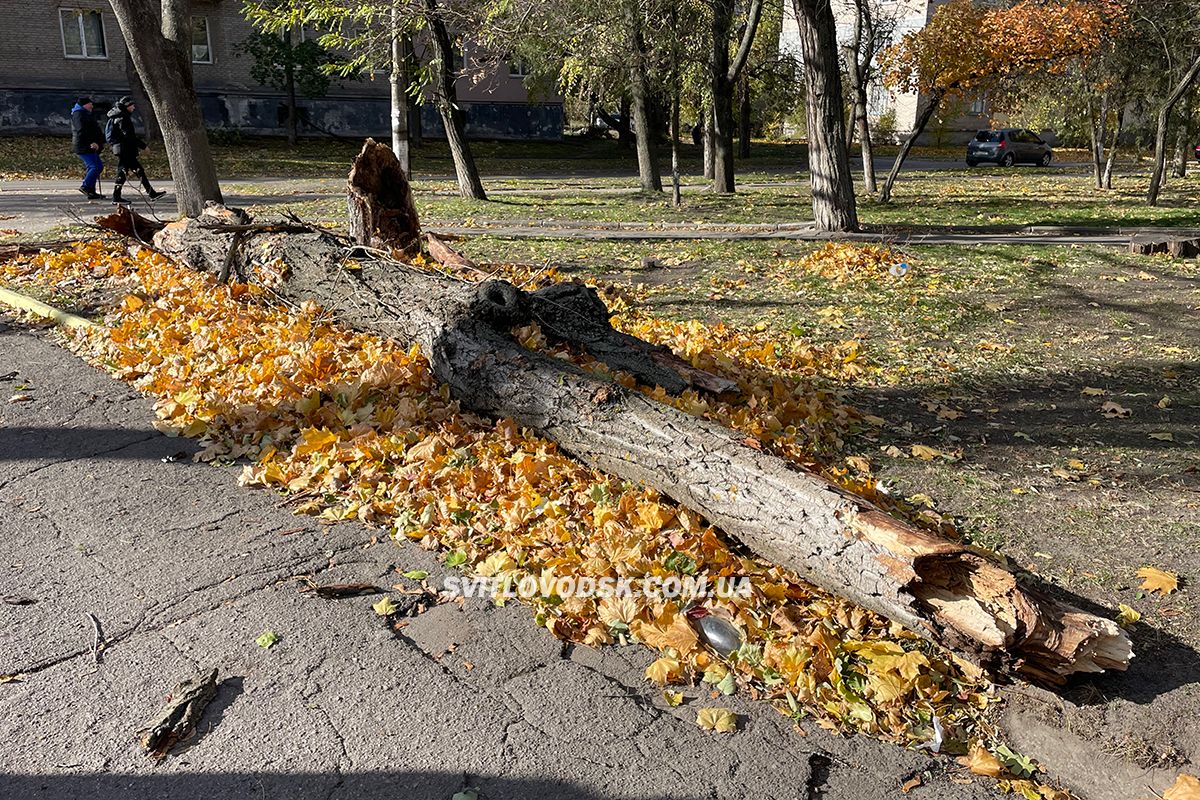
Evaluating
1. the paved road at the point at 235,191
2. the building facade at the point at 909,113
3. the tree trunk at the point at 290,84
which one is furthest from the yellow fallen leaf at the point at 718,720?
the building facade at the point at 909,113

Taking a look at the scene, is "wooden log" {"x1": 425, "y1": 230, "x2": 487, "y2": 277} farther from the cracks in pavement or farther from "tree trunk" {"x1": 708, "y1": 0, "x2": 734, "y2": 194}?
"tree trunk" {"x1": 708, "y1": 0, "x2": 734, "y2": 194}

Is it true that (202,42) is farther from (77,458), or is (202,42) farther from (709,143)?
(77,458)

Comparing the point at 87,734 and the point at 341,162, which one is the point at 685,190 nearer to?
the point at 341,162

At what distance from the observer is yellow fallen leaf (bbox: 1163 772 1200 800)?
2.71 m

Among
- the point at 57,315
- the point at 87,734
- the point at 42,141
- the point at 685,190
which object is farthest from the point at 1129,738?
the point at 42,141

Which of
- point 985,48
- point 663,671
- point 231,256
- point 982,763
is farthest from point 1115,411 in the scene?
point 985,48

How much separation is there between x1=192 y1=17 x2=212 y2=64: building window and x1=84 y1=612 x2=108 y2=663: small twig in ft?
113

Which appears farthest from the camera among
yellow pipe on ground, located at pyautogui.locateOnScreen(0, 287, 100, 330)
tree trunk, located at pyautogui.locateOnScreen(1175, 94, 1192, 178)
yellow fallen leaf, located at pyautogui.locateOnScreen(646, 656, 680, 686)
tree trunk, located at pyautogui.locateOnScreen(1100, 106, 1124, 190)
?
tree trunk, located at pyautogui.locateOnScreen(1175, 94, 1192, 178)

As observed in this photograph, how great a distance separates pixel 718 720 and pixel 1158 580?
6.81 ft

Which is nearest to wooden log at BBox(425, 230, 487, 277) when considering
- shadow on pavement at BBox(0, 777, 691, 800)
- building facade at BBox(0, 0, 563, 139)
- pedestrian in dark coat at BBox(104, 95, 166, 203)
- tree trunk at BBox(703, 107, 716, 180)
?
shadow on pavement at BBox(0, 777, 691, 800)

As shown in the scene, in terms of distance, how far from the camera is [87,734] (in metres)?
2.99

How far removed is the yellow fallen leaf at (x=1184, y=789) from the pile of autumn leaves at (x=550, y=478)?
1.15 feet

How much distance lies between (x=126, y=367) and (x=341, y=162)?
75.3ft

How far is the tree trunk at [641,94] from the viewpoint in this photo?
15.6 m
